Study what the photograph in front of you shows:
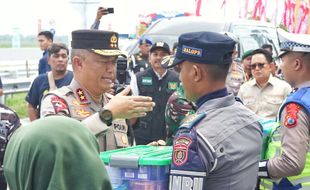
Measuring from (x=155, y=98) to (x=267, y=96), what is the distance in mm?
1201

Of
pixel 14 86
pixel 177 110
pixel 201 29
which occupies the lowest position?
pixel 14 86

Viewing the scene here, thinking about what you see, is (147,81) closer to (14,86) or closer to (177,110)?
(177,110)

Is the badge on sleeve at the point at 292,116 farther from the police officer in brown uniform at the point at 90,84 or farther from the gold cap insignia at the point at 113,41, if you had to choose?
the gold cap insignia at the point at 113,41

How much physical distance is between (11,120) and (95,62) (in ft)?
1.99

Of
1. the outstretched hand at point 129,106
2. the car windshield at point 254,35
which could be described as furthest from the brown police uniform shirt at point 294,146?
the car windshield at point 254,35

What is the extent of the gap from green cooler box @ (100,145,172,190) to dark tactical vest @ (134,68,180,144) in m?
3.29

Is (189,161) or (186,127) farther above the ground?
(186,127)

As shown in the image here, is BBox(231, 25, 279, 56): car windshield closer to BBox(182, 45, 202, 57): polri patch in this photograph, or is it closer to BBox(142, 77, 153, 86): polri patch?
BBox(142, 77, 153, 86): polri patch

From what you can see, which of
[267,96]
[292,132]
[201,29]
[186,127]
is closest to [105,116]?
[186,127]

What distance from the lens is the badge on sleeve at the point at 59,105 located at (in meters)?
3.06

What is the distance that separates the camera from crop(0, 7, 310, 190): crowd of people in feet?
5.09

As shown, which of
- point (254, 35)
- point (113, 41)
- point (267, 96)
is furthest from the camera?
point (254, 35)

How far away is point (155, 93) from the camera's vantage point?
6.31 meters

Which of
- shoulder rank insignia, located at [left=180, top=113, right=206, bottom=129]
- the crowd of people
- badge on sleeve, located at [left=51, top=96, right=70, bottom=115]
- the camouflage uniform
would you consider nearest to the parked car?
the camouflage uniform
